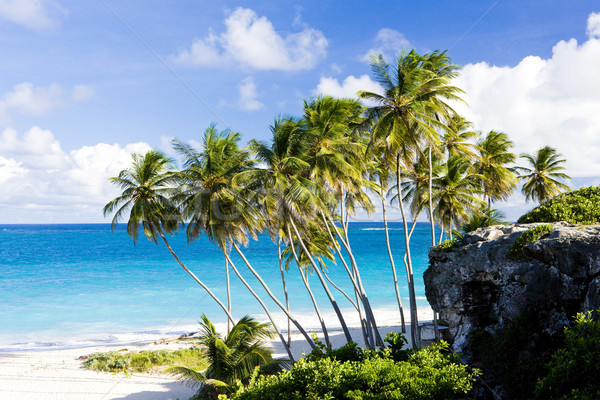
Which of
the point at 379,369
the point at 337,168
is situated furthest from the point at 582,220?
the point at 337,168

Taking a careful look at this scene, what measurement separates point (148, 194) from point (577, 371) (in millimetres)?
15665

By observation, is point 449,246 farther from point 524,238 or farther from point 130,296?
point 130,296

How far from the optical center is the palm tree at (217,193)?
50.2ft

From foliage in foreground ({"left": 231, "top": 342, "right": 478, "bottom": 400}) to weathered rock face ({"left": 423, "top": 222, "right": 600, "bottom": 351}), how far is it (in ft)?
5.90

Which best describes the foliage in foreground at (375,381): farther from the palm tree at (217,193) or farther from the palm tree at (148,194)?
the palm tree at (148,194)

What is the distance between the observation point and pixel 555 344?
7027 mm

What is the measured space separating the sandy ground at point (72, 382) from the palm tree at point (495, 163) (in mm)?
14197

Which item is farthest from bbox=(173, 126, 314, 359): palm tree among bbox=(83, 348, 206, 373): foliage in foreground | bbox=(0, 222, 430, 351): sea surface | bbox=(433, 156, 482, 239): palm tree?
bbox=(0, 222, 430, 351): sea surface

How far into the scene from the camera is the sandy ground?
15.1m

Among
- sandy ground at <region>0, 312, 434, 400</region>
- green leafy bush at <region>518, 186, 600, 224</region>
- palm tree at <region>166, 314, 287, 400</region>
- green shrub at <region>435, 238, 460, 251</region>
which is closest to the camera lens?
green leafy bush at <region>518, 186, 600, 224</region>

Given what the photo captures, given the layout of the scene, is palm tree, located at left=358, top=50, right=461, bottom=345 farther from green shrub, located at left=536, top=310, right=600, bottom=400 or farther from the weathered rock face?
green shrub, located at left=536, top=310, right=600, bottom=400

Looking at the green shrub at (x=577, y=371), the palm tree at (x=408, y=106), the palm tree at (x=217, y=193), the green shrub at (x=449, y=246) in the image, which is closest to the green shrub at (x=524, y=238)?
the green shrub at (x=449, y=246)

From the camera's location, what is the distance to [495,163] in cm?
2516

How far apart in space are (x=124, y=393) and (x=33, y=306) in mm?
23082
